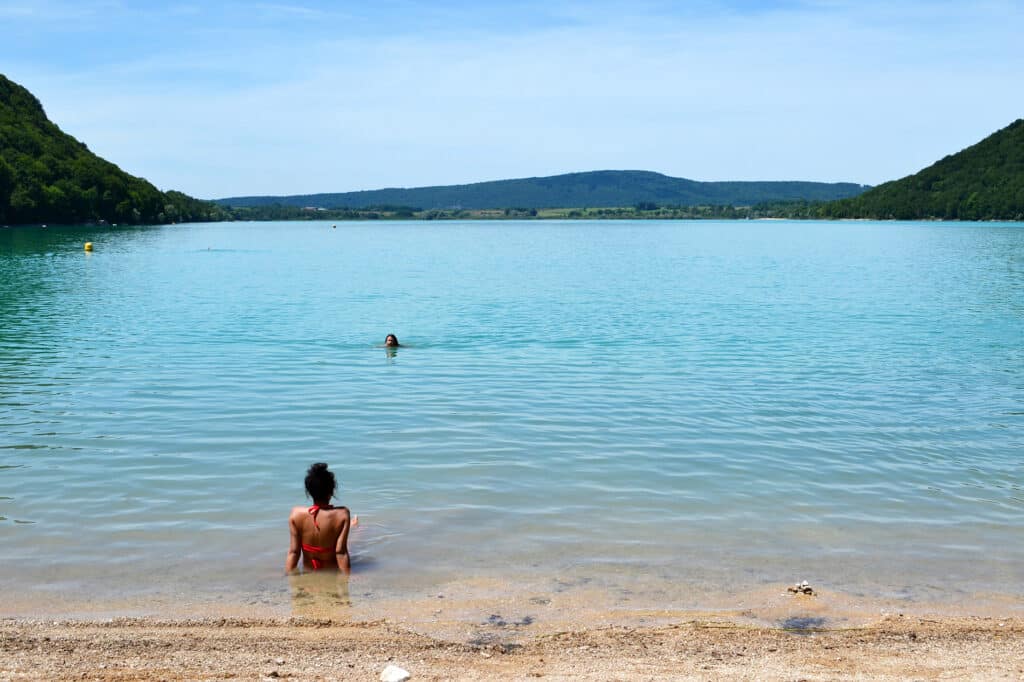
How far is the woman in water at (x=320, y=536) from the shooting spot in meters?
10.1

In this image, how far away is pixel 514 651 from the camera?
788 cm

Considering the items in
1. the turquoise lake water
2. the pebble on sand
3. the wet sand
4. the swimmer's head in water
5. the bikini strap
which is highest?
the swimmer's head in water

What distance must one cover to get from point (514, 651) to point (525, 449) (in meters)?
7.85

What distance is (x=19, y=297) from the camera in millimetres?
41656

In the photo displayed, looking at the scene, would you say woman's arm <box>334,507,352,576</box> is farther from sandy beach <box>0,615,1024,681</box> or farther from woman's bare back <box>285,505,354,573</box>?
sandy beach <box>0,615,1024,681</box>

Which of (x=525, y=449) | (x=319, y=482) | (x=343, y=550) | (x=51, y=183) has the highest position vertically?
(x=51, y=183)

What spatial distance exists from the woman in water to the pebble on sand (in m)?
3.09

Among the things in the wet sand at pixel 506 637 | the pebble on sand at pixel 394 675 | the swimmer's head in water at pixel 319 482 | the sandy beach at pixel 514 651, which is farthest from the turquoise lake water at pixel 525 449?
the pebble on sand at pixel 394 675

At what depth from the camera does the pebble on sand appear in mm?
6953

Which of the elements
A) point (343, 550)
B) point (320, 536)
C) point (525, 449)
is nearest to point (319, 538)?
point (320, 536)

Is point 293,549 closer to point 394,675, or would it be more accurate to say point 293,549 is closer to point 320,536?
point 320,536

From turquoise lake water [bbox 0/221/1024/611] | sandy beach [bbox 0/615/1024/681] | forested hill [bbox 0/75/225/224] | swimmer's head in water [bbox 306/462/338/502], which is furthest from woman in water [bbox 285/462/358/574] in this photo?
forested hill [bbox 0/75/225/224]

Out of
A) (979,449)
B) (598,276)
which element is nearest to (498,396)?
(979,449)

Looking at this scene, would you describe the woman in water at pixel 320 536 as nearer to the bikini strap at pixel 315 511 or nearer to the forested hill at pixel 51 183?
the bikini strap at pixel 315 511
